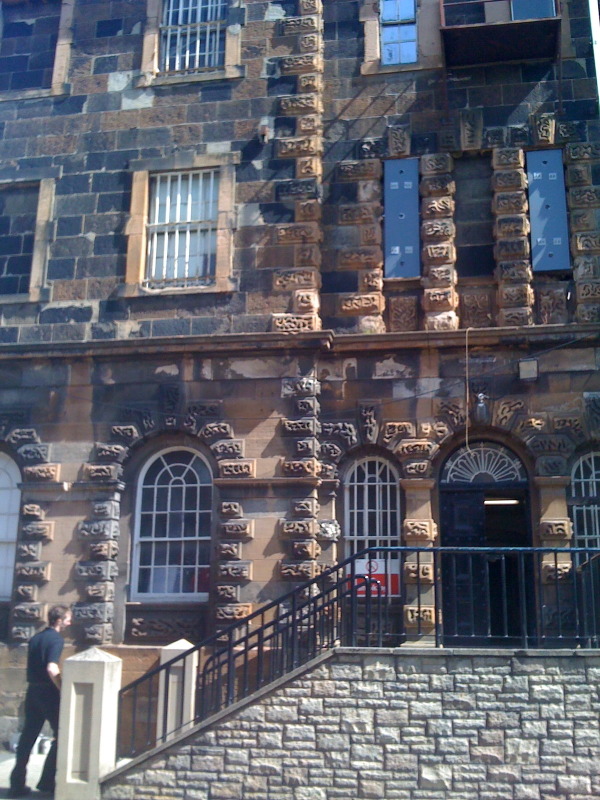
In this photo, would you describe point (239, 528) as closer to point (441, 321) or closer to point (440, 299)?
point (441, 321)

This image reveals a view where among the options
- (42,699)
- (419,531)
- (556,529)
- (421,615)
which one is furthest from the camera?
(419,531)

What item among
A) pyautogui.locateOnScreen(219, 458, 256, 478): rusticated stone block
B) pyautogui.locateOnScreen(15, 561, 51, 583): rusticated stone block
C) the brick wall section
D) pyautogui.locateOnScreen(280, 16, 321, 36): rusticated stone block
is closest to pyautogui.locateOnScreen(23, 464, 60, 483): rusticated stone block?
pyautogui.locateOnScreen(15, 561, 51, 583): rusticated stone block

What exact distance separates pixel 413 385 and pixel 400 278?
1.67m

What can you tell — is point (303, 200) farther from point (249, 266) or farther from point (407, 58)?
point (407, 58)

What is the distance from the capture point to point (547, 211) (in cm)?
1388

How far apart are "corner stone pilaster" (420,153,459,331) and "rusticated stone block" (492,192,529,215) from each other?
671 millimetres

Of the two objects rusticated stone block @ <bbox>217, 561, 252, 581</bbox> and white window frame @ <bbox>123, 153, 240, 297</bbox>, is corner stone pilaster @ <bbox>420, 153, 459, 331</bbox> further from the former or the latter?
rusticated stone block @ <bbox>217, 561, 252, 581</bbox>

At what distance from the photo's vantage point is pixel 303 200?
14258 millimetres

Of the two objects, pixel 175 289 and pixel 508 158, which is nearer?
pixel 508 158

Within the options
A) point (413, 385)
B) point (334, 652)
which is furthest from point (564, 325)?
point (334, 652)

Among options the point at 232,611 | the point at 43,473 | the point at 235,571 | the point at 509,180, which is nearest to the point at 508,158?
the point at 509,180

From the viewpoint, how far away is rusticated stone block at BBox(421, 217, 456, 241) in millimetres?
13945

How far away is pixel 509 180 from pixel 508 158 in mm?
362

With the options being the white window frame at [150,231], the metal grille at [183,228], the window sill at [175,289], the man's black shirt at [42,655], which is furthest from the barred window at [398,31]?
the man's black shirt at [42,655]
